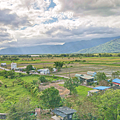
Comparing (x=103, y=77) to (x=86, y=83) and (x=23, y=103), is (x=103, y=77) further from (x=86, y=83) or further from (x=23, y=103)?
(x=23, y=103)

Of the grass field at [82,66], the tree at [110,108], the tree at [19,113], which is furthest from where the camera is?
the grass field at [82,66]

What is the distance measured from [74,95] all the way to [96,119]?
12454 millimetres

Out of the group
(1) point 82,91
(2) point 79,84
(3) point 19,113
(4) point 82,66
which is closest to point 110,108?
(3) point 19,113

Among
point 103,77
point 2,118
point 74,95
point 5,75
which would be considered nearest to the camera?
point 2,118

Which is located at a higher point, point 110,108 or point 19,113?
point 110,108

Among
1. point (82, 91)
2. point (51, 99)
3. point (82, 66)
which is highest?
point (82, 66)

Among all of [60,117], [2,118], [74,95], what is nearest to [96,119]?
[60,117]

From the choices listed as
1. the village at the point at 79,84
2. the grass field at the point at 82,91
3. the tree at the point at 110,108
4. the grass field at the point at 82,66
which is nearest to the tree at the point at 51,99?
the village at the point at 79,84

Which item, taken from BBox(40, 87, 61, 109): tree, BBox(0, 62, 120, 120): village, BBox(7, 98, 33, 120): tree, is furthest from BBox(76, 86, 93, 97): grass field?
BBox(7, 98, 33, 120): tree

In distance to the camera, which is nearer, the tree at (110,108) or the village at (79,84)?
the tree at (110,108)

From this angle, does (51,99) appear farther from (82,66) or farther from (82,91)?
(82,66)

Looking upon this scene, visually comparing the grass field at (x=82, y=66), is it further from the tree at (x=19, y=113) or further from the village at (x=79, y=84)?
the tree at (x=19, y=113)

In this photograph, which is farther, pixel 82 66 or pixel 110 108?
pixel 82 66

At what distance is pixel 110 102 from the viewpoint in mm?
15211
